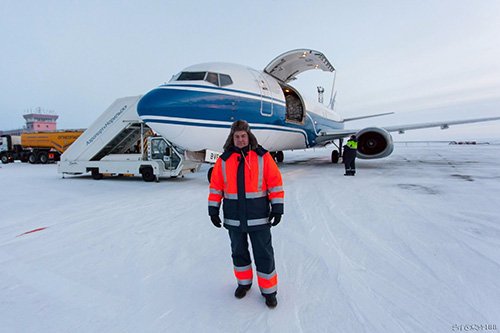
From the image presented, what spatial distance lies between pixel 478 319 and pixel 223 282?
6.86ft

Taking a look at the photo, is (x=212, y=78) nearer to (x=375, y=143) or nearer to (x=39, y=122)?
(x=375, y=143)

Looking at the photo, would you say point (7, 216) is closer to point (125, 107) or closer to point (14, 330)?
point (14, 330)

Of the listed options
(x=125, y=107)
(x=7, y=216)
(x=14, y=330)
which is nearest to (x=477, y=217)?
(x=14, y=330)

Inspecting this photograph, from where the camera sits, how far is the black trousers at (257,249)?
2.33 meters

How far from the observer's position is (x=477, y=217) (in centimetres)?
438

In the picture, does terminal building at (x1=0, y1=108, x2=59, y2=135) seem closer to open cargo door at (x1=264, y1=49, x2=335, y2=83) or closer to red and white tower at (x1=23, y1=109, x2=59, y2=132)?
red and white tower at (x1=23, y1=109, x2=59, y2=132)

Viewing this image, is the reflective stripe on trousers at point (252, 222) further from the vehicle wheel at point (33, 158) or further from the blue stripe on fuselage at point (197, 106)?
the vehicle wheel at point (33, 158)

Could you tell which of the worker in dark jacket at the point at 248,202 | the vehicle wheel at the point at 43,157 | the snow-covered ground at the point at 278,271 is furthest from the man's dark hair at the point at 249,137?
the vehicle wheel at the point at 43,157

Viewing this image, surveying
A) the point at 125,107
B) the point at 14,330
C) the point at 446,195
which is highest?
the point at 125,107

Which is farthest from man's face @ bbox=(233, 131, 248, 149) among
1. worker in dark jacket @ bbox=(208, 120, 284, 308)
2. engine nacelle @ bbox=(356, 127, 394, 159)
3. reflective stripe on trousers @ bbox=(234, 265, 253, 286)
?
engine nacelle @ bbox=(356, 127, 394, 159)

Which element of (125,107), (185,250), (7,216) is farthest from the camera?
(125,107)

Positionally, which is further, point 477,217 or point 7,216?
point 7,216

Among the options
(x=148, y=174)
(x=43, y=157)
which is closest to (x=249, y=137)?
(x=148, y=174)

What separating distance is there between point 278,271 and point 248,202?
3.35 ft
